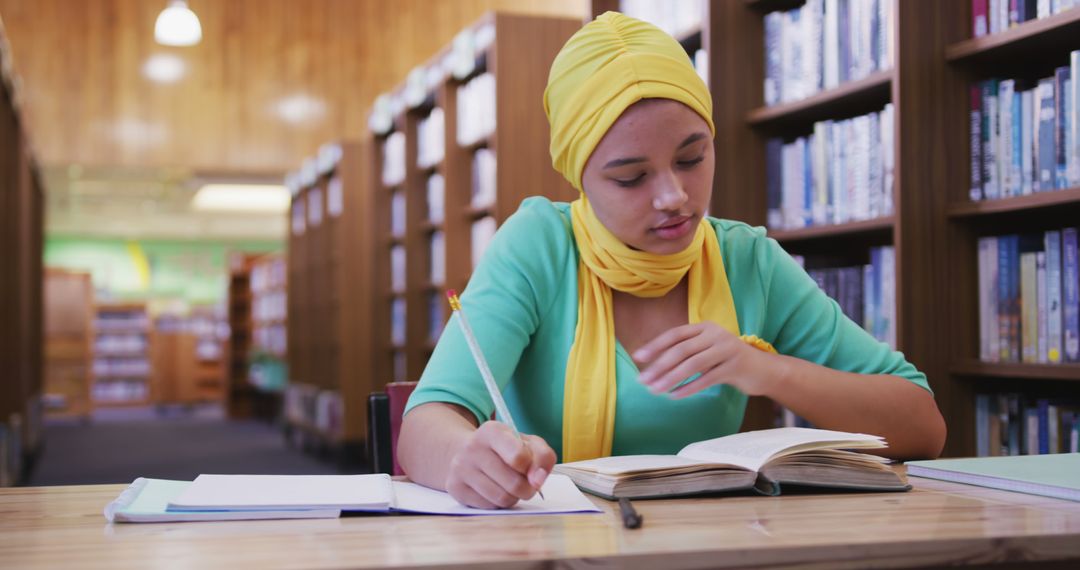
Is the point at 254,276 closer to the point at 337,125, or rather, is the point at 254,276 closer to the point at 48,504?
the point at 337,125

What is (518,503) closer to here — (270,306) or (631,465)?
(631,465)

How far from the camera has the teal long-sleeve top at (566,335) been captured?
1477 millimetres

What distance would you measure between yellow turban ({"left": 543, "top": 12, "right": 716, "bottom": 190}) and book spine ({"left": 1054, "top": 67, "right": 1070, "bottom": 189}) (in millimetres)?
1177

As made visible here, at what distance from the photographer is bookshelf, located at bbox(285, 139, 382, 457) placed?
735cm

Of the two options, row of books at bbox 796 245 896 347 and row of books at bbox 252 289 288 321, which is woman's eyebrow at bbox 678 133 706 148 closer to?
row of books at bbox 796 245 896 347

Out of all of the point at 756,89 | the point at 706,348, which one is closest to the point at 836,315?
the point at 706,348

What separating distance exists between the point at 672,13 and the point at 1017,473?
100 inches

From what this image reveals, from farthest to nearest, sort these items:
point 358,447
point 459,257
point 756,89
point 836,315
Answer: point 358,447
point 459,257
point 756,89
point 836,315

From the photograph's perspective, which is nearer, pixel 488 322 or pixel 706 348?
pixel 706 348

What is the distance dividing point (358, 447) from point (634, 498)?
644 cm

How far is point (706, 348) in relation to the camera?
1320 millimetres

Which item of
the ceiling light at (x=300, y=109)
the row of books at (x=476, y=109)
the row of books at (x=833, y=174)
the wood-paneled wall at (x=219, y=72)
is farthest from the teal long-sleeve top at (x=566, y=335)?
the ceiling light at (x=300, y=109)

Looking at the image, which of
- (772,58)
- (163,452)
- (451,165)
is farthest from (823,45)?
(163,452)

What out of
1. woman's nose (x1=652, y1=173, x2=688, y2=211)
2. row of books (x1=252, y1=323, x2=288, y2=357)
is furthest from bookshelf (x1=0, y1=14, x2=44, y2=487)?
woman's nose (x1=652, y1=173, x2=688, y2=211)
